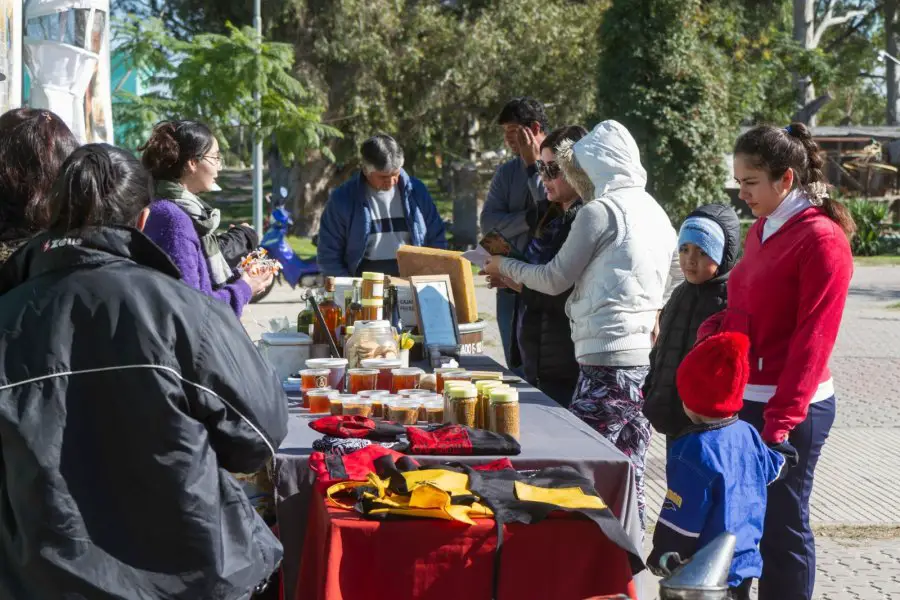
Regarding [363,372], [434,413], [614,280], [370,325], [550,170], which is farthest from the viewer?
[550,170]

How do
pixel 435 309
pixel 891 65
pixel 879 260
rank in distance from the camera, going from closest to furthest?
pixel 435 309 < pixel 879 260 < pixel 891 65

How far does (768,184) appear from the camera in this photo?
12.0ft

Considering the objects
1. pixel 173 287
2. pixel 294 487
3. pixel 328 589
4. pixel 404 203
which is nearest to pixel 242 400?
pixel 173 287

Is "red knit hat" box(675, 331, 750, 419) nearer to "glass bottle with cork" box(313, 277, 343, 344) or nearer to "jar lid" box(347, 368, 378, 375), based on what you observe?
"jar lid" box(347, 368, 378, 375)

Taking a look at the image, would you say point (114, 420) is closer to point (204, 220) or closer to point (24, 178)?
point (24, 178)

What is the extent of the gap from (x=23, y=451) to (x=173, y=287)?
0.47 metres

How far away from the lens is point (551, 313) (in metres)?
5.05

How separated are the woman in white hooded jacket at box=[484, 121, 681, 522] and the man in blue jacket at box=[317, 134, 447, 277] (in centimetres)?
244

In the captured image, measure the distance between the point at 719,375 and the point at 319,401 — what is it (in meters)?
1.55

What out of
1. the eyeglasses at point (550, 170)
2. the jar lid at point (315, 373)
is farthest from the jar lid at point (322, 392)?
the eyeglasses at point (550, 170)

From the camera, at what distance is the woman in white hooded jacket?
4336mm

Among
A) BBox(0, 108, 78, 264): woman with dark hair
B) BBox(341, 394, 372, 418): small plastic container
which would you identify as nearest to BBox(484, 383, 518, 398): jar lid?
BBox(341, 394, 372, 418): small plastic container

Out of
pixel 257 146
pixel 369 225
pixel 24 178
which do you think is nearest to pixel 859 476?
pixel 369 225

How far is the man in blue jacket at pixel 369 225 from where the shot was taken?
682cm
